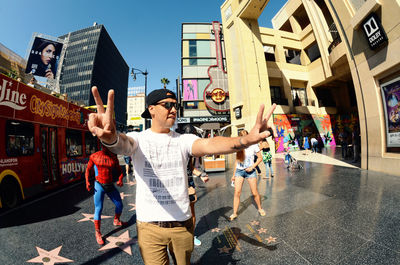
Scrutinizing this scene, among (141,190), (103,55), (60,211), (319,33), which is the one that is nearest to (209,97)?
(319,33)

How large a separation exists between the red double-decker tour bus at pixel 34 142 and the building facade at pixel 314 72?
14.2 meters

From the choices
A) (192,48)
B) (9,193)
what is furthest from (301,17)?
(9,193)

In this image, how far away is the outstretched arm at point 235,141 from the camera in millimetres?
1350

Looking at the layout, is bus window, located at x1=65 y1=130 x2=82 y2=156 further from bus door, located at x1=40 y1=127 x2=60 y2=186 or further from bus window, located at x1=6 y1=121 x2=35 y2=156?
bus window, located at x1=6 y1=121 x2=35 y2=156

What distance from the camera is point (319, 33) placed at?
16703 millimetres

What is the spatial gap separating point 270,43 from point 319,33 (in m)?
5.04

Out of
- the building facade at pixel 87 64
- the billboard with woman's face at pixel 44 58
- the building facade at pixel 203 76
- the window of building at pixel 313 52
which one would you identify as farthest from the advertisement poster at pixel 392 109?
the building facade at pixel 87 64

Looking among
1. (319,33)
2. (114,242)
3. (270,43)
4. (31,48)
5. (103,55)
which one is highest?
(103,55)

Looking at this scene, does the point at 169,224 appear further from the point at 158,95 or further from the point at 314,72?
the point at 314,72

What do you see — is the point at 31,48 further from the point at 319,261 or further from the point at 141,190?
the point at 319,261

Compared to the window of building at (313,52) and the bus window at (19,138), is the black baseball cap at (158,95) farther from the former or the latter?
the window of building at (313,52)

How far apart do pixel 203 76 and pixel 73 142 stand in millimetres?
24699

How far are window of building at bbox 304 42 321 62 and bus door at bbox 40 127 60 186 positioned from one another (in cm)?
2578

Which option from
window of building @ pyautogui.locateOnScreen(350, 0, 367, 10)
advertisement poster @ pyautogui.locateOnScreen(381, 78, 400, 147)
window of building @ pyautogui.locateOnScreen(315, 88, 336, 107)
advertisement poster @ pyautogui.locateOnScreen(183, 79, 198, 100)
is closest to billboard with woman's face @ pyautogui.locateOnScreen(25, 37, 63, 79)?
advertisement poster @ pyautogui.locateOnScreen(183, 79, 198, 100)
